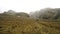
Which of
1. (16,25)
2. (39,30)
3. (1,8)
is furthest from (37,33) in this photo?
(1,8)

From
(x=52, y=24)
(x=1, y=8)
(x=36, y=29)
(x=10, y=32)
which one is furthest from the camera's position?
(x=1, y=8)

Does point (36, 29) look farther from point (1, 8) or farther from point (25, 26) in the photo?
point (1, 8)

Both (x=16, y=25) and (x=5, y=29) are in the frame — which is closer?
(x=5, y=29)

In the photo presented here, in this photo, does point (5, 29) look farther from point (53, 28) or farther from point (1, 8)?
point (1, 8)

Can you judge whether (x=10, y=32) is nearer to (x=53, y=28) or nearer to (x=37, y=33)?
(x=37, y=33)

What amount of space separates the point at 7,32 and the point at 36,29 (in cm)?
138

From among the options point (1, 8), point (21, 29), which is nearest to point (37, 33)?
point (21, 29)

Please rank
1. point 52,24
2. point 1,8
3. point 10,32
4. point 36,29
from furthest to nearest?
point 1,8 < point 52,24 < point 36,29 < point 10,32

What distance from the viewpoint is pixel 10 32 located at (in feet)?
19.5

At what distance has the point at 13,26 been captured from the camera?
258 inches

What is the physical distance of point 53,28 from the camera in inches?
263

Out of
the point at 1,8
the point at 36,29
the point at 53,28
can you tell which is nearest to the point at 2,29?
the point at 36,29

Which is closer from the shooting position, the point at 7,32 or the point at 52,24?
the point at 7,32

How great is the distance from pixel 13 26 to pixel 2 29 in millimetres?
570
